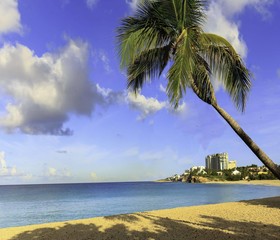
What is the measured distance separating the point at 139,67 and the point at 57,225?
977 cm

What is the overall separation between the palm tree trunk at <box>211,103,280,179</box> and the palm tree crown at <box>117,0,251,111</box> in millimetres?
392

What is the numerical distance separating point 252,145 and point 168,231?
7137mm

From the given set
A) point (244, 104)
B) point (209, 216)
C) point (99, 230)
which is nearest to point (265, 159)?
point (244, 104)

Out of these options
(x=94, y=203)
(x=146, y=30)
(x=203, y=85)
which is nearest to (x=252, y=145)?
(x=203, y=85)

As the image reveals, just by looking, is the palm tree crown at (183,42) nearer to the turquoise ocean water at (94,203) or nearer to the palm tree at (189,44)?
the palm tree at (189,44)

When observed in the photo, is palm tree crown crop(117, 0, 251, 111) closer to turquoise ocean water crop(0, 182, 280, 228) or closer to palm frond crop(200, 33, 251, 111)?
palm frond crop(200, 33, 251, 111)

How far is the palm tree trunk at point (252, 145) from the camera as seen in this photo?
18.5 feet

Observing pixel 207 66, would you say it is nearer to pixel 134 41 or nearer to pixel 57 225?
pixel 134 41

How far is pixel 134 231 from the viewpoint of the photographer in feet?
40.4

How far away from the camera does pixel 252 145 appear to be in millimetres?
5953

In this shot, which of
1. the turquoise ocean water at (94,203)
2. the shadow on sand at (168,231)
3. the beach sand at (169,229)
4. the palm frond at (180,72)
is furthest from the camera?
the turquoise ocean water at (94,203)

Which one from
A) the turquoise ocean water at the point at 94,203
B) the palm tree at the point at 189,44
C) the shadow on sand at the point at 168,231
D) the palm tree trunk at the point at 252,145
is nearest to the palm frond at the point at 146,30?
the palm tree at the point at 189,44

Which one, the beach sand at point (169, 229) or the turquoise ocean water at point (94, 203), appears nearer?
the beach sand at point (169, 229)

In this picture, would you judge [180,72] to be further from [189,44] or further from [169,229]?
[169,229]
